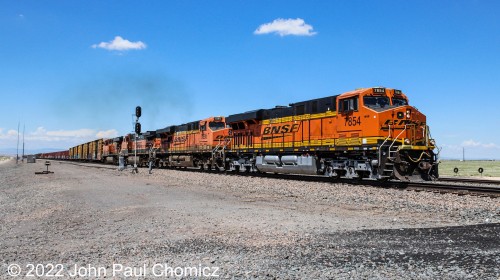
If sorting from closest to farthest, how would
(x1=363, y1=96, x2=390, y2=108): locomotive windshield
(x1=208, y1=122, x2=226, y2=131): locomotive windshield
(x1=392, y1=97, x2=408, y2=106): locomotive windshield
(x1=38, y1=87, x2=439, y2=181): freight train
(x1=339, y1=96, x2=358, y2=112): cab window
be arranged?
(x1=38, y1=87, x2=439, y2=181): freight train → (x1=363, y1=96, x2=390, y2=108): locomotive windshield → (x1=392, y1=97, x2=408, y2=106): locomotive windshield → (x1=339, y1=96, x2=358, y2=112): cab window → (x1=208, y1=122, x2=226, y2=131): locomotive windshield

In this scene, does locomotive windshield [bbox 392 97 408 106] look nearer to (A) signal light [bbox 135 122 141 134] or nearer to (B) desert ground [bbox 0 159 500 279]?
(B) desert ground [bbox 0 159 500 279]

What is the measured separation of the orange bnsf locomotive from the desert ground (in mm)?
3370

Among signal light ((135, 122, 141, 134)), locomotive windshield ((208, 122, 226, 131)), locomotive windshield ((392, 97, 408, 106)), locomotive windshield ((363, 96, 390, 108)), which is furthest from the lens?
locomotive windshield ((208, 122, 226, 131))

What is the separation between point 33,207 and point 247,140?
15.1 metres

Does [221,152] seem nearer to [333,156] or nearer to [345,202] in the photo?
[333,156]

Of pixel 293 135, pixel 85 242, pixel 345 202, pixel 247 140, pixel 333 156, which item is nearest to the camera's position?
pixel 85 242

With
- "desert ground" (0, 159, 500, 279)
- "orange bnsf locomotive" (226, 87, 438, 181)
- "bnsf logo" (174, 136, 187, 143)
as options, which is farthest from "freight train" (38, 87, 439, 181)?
"bnsf logo" (174, 136, 187, 143)

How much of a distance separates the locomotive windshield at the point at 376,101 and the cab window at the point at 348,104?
0.46 m

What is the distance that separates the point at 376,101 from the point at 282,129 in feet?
21.7

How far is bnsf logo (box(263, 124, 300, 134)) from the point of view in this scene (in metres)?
21.3

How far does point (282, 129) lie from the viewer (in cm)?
2236

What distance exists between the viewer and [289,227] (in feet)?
25.4

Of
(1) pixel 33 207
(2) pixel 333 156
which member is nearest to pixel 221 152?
(2) pixel 333 156

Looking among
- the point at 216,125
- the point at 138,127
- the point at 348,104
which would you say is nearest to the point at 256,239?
the point at 348,104
